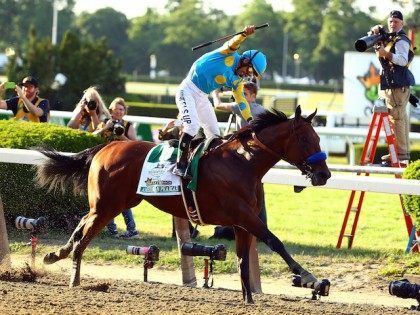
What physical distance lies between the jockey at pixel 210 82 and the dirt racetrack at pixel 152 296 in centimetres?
101

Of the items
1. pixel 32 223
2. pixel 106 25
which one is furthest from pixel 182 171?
pixel 106 25

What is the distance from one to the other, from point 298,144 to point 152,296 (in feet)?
5.12

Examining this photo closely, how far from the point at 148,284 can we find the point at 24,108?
4446 millimetres

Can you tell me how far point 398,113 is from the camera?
11.4m

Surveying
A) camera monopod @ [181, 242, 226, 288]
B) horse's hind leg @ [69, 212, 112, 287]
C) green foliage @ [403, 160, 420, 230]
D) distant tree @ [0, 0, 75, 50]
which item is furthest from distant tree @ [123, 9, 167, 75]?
camera monopod @ [181, 242, 226, 288]

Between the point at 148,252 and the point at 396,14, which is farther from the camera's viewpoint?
the point at 396,14

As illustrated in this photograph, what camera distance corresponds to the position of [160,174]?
915cm

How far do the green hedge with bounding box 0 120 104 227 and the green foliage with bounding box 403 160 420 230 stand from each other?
3.27 m

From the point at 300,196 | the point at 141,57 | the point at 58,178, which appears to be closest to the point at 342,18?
the point at 141,57

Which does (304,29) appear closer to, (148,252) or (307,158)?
(148,252)

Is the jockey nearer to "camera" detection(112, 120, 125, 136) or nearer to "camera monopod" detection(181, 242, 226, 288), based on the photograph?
"camera monopod" detection(181, 242, 226, 288)

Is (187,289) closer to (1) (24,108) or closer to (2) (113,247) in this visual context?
(2) (113,247)

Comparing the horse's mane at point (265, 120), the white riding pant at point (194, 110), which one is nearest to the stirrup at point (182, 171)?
the white riding pant at point (194, 110)

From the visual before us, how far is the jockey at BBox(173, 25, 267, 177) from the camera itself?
29.8 ft
